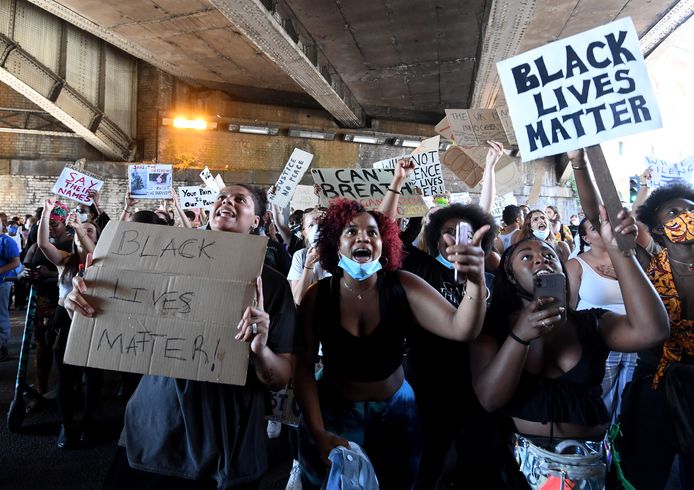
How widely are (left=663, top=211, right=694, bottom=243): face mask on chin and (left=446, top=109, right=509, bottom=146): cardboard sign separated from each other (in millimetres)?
2390

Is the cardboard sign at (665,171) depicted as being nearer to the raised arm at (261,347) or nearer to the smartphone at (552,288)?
the smartphone at (552,288)

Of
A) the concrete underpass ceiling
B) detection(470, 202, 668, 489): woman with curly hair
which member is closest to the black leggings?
detection(470, 202, 668, 489): woman with curly hair

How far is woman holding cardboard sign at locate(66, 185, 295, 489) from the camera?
64.7 inches

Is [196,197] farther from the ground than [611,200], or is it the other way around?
[196,197]

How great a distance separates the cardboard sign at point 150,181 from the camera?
5770 millimetres

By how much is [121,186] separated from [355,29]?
10.2 m

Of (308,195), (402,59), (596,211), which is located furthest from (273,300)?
(402,59)

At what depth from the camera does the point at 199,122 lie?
49.4ft

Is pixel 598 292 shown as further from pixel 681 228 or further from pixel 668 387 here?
pixel 668 387

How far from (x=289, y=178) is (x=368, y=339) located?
4267 mm

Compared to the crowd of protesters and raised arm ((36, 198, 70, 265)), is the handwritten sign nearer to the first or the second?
raised arm ((36, 198, 70, 265))

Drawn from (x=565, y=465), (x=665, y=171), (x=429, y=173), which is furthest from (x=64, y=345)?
(x=665, y=171)

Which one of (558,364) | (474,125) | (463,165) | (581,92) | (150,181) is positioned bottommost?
(558,364)

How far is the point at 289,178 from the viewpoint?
19.8 ft
